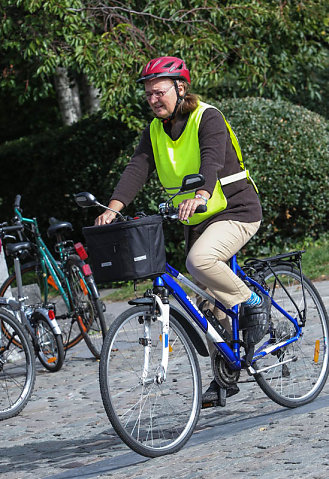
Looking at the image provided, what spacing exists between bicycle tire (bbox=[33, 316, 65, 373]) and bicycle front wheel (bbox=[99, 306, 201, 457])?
245 centimetres

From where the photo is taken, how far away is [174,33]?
11.0 meters

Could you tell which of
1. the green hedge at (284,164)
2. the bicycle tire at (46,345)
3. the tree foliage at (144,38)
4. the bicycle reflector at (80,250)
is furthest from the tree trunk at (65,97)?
the bicycle tire at (46,345)

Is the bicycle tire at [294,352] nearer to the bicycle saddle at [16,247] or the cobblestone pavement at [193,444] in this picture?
the cobblestone pavement at [193,444]

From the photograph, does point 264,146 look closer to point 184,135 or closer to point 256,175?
point 256,175

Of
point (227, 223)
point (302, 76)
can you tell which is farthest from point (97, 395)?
point (302, 76)

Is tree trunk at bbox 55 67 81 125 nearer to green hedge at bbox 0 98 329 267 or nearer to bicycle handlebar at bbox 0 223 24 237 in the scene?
green hedge at bbox 0 98 329 267

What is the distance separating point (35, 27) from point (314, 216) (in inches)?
168

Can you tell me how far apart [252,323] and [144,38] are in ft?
21.4

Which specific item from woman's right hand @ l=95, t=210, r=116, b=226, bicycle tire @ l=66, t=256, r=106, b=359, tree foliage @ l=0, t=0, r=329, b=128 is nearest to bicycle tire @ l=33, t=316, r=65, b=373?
bicycle tire @ l=66, t=256, r=106, b=359

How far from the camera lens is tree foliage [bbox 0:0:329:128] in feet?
33.0

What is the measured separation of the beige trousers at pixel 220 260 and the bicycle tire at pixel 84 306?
2543 millimetres

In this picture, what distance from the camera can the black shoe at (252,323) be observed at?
4723 mm

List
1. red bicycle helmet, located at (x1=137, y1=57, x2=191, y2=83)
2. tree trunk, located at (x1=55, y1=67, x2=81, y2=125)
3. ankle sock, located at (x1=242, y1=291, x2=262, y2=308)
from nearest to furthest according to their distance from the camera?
red bicycle helmet, located at (x1=137, y1=57, x2=191, y2=83) → ankle sock, located at (x1=242, y1=291, x2=262, y2=308) → tree trunk, located at (x1=55, y1=67, x2=81, y2=125)

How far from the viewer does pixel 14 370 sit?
232 inches
